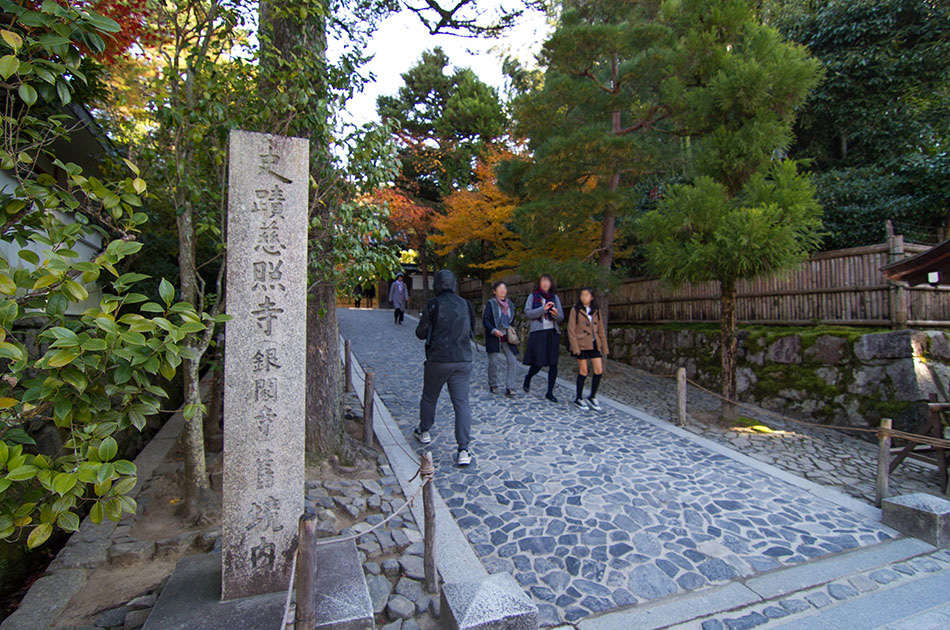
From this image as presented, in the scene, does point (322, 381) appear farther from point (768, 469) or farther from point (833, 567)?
point (768, 469)

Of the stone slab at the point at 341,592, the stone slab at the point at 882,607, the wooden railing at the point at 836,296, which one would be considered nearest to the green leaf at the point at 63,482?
the stone slab at the point at 341,592

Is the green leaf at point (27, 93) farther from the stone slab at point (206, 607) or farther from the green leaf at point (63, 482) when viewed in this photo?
the stone slab at point (206, 607)

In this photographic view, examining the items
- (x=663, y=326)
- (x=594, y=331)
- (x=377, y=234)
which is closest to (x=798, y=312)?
(x=663, y=326)

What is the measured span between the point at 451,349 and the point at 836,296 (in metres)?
7.72

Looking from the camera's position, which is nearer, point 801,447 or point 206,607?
point 206,607

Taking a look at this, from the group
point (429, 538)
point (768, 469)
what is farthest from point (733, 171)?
point (429, 538)

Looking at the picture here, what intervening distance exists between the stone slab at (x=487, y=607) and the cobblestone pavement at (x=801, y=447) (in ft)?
15.1

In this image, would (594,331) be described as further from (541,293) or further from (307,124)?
(307,124)

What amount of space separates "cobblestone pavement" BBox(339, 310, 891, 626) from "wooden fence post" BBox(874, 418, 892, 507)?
1.59ft

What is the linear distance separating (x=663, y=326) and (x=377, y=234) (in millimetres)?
9462

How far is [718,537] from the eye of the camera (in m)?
4.35

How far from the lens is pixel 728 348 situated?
8.05m

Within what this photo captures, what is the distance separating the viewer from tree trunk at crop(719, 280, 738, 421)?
7914 millimetres

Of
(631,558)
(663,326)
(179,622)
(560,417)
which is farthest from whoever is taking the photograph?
(663,326)
